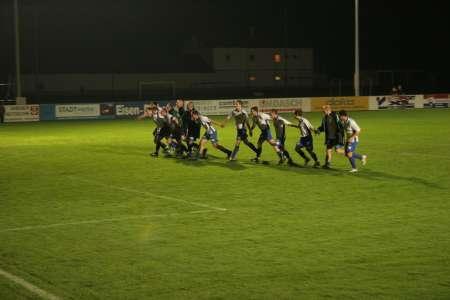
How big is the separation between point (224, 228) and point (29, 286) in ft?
14.7

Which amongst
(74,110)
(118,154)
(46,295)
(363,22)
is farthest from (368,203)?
(363,22)

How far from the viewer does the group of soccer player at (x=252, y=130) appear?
2091 centimetres

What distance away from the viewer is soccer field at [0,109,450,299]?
9.65m

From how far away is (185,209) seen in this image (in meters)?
15.4

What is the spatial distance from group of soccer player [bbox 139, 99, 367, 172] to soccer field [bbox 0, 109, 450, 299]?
2.01 ft

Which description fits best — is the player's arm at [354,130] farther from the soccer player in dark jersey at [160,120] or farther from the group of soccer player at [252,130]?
the soccer player in dark jersey at [160,120]

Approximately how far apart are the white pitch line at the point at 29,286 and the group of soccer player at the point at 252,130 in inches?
475

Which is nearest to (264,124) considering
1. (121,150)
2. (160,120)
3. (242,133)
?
(242,133)

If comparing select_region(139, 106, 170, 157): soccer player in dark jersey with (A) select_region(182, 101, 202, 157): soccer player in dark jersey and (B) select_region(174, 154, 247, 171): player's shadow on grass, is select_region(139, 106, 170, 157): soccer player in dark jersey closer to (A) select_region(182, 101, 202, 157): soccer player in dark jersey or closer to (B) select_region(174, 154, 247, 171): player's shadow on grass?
(A) select_region(182, 101, 202, 157): soccer player in dark jersey

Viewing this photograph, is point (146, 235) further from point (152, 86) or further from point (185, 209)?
point (152, 86)

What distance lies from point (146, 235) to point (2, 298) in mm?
4001

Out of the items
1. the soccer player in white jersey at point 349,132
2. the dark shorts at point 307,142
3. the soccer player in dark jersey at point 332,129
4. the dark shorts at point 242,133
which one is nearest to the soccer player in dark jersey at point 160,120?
the dark shorts at point 242,133

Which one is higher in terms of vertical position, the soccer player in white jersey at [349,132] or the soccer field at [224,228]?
the soccer player in white jersey at [349,132]

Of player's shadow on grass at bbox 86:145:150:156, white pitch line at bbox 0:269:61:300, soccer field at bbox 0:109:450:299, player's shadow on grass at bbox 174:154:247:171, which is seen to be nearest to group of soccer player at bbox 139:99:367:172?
player's shadow on grass at bbox 174:154:247:171
